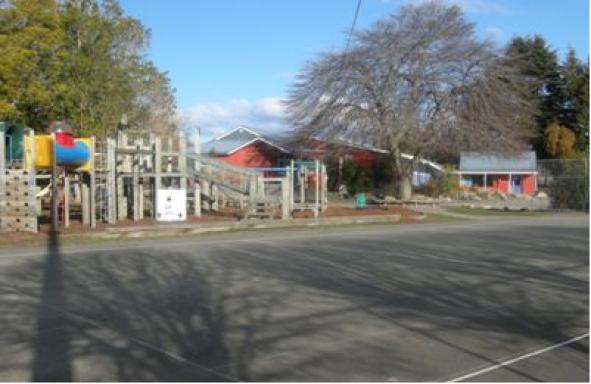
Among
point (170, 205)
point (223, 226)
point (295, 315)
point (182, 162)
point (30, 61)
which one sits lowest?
point (295, 315)

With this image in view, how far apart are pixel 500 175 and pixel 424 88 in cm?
3029

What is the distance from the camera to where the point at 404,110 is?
139ft

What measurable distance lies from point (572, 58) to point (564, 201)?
143ft

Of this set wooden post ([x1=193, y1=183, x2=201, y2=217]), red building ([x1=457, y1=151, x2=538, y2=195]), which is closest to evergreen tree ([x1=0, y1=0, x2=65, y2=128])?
wooden post ([x1=193, y1=183, x2=201, y2=217])

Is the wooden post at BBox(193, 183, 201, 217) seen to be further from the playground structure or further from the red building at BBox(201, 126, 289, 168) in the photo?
the red building at BBox(201, 126, 289, 168)

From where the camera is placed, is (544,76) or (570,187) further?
(544,76)

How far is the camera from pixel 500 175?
2776 inches

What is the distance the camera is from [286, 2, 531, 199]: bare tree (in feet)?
139

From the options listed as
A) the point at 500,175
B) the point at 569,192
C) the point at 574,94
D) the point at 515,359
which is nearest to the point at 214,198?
the point at 569,192

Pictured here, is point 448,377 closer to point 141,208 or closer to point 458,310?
point 458,310

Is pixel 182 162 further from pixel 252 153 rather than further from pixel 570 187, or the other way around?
pixel 252 153

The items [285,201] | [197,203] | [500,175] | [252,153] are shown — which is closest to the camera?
[285,201]

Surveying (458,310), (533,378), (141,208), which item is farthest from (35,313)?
(141,208)

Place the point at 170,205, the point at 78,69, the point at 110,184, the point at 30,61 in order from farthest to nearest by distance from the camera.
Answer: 1. the point at 78,69
2. the point at 30,61
3. the point at 170,205
4. the point at 110,184
